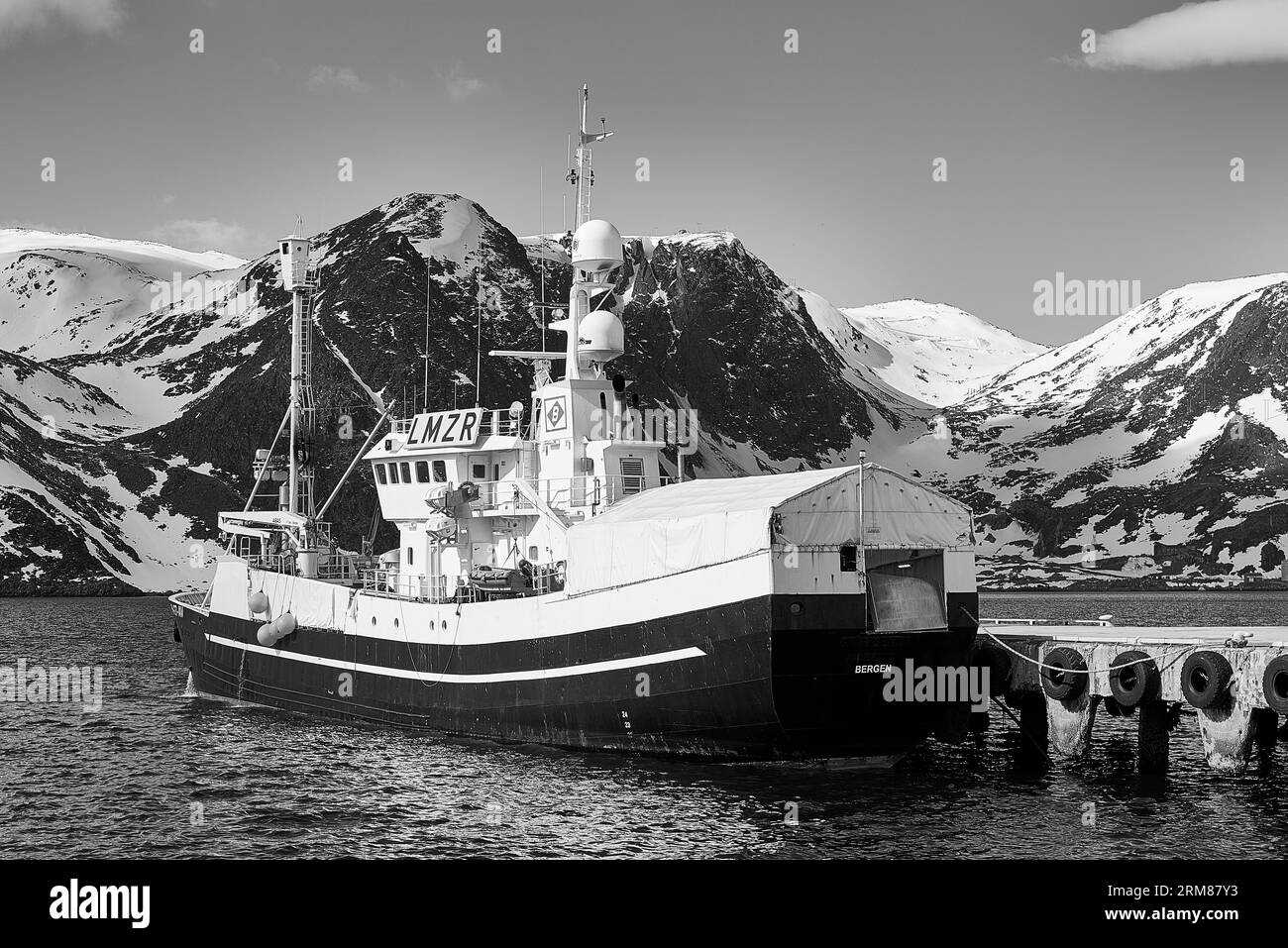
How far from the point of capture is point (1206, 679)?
33.6 m

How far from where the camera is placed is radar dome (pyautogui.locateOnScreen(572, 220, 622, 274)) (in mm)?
45562

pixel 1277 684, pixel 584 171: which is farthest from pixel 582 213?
pixel 1277 684

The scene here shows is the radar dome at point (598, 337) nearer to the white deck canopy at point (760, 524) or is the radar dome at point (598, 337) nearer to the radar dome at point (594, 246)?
the radar dome at point (594, 246)

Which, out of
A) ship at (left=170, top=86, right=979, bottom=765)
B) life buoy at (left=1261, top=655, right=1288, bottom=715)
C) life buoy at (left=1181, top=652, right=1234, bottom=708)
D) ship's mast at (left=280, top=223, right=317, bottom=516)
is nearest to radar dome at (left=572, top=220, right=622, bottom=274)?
ship at (left=170, top=86, right=979, bottom=765)

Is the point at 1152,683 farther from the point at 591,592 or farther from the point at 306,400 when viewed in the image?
the point at 306,400

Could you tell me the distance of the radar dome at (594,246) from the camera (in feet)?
149

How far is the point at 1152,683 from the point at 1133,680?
1.74 ft

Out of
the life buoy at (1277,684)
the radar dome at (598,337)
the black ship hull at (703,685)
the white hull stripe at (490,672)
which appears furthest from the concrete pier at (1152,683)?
the radar dome at (598,337)

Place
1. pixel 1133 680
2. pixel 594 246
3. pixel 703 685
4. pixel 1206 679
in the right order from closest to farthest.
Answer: pixel 703 685 → pixel 1206 679 → pixel 1133 680 → pixel 594 246

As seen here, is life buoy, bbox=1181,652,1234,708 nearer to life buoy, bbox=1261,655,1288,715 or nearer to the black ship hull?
life buoy, bbox=1261,655,1288,715

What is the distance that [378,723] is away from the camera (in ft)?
147

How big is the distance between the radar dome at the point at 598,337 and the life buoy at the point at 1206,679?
20.2 meters

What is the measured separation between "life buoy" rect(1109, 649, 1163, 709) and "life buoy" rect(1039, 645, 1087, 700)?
3.78ft
